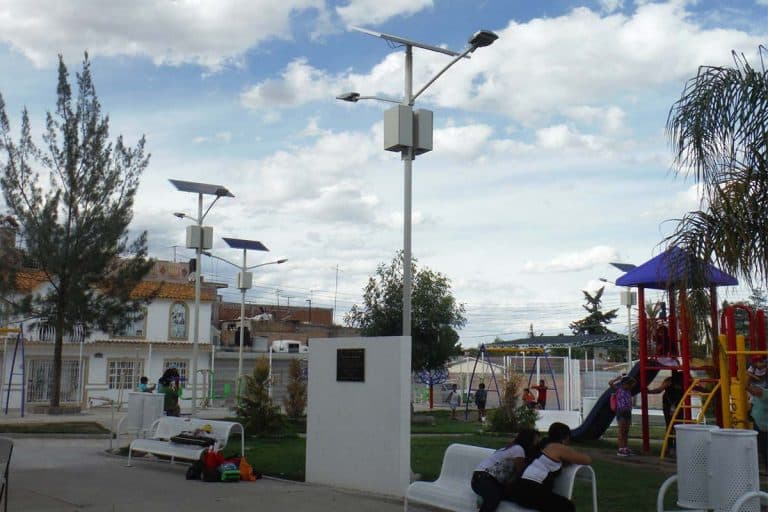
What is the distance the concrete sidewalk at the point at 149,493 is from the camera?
10.4 metres

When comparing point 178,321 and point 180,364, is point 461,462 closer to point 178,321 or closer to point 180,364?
point 180,364

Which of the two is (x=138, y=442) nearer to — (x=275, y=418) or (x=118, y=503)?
(x=118, y=503)

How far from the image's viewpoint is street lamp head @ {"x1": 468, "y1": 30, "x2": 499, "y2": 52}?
1282 cm

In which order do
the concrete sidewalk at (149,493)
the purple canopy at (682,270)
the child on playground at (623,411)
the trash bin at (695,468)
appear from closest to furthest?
the trash bin at (695,468)
the purple canopy at (682,270)
the concrete sidewalk at (149,493)
the child on playground at (623,411)

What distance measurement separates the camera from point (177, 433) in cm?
1472

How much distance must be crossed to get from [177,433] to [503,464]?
26.5ft

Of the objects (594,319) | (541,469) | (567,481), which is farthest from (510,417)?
(594,319)

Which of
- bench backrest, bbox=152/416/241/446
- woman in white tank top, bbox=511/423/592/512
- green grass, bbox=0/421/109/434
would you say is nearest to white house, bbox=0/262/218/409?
green grass, bbox=0/421/109/434

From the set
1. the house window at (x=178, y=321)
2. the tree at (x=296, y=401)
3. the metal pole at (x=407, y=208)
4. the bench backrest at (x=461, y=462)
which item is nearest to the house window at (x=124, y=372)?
the house window at (x=178, y=321)

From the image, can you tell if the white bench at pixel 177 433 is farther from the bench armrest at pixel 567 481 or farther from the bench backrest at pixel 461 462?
the bench armrest at pixel 567 481

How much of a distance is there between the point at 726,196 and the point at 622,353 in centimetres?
6740

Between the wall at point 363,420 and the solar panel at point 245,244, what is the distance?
22.4 m

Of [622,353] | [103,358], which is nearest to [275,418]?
[103,358]

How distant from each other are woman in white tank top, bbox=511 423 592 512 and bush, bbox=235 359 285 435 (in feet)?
42.3
